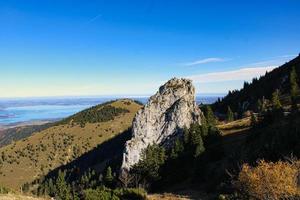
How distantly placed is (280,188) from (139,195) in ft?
123

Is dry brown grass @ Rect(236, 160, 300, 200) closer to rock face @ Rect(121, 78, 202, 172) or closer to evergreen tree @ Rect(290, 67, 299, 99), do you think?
rock face @ Rect(121, 78, 202, 172)

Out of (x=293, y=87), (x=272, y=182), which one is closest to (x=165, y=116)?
(x=293, y=87)

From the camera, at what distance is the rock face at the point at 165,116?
12581 centimetres

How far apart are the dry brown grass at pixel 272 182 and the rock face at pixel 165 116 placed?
258ft

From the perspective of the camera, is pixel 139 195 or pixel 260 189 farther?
pixel 139 195

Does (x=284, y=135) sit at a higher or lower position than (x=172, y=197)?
higher

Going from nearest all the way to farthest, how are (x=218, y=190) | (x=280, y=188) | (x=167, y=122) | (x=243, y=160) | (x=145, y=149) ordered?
(x=280, y=188), (x=218, y=190), (x=243, y=160), (x=145, y=149), (x=167, y=122)

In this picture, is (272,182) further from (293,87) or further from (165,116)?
(293,87)

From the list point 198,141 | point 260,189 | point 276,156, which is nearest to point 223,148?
point 198,141

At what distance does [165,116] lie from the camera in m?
132

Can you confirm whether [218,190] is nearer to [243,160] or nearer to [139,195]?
[243,160]

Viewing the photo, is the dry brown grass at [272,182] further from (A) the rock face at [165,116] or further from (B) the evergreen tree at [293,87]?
(B) the evergreen tree at [293,87]

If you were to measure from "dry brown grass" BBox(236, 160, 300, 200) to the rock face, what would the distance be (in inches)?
3101

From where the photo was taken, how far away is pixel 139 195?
6931 centimetres
